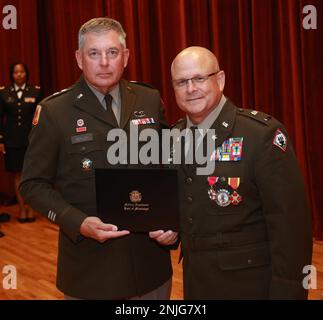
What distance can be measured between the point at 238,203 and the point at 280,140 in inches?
9.6

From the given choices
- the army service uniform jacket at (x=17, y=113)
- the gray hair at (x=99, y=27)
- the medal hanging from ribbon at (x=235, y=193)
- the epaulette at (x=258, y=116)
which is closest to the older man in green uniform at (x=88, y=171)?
the gray hair at (x=99, y=27)

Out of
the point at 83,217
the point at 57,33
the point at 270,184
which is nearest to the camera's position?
the point at 270,184

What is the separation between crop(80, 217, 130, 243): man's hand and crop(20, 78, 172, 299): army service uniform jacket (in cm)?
6

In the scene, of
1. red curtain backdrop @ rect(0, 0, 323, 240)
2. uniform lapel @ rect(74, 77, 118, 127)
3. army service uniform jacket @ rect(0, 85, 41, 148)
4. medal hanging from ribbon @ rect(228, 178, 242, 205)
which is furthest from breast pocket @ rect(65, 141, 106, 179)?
army service uniform jacket @ rect(0, 85, 41, 148)

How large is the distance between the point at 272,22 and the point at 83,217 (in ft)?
10.8

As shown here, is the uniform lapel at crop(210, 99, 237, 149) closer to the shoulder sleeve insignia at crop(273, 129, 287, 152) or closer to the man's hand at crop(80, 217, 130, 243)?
the shoulder sleeve insignia at crop(273, 129, 287, 152)

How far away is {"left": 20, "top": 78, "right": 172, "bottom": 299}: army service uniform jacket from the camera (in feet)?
6.46

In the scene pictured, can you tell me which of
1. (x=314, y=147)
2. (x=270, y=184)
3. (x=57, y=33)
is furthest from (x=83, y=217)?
(x=57, y=33)

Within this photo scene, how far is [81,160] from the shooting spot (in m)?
2.01

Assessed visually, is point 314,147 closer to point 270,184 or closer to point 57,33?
point 270,184

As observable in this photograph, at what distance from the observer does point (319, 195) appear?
14.9ft

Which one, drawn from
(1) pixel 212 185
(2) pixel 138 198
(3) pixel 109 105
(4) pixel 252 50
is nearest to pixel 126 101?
(3) pixel 109 105

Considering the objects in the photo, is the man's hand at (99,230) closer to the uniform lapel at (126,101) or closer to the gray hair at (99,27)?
the uniform lapel at (126,101)

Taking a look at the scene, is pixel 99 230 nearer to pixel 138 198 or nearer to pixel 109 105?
pixel 138 198
